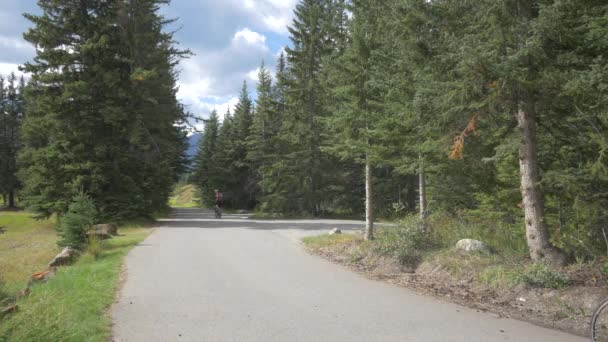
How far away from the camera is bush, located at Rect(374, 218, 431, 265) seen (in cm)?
1018

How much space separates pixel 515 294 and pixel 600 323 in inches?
69.0

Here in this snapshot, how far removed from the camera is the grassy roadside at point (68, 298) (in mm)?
4844

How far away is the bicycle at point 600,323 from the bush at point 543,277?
136 centimetres

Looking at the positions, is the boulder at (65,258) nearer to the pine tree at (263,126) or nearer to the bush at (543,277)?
the bush at (543,277)

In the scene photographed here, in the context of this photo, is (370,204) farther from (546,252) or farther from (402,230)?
(546,252)

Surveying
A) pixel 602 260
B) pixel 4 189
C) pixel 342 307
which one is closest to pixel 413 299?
pixel 342 307

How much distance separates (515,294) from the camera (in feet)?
24.3

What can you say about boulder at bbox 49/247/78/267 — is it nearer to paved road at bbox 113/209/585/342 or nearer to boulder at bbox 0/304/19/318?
paved road at bbox 113/209/585/342

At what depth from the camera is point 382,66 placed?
44.2 ft

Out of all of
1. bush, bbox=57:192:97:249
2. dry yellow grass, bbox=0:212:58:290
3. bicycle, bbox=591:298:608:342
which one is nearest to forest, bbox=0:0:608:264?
dry yellow grass, bbox=0:212:58:290

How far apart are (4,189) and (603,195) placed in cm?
5628

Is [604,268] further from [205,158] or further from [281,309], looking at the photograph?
[205,158]

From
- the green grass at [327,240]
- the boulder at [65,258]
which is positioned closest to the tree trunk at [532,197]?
the green grass at [327,240]

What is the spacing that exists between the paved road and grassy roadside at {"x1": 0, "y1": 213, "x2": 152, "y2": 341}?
321mm
